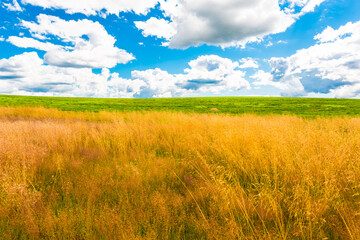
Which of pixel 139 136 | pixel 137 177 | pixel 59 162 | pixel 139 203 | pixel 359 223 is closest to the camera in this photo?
pixel 359 223

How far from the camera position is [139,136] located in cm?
627

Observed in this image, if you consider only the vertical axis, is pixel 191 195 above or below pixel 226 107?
below

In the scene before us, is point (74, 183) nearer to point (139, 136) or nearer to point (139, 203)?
point (139, 203)

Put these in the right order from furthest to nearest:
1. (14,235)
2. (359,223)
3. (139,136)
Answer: (139,136) < (14,235) < (359,223)

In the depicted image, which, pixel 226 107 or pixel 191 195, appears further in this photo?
pixel 226 107

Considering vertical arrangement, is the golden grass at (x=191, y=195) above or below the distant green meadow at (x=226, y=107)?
below

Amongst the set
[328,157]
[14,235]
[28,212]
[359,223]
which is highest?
[328,157]

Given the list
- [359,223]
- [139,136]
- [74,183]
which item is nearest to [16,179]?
[74,183]

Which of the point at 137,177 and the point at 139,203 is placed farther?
the point at 137,177

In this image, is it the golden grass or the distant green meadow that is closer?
the golden grass

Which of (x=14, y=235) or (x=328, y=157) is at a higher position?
(x=328, y=157)

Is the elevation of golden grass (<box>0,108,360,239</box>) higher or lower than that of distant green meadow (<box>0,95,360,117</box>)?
lower

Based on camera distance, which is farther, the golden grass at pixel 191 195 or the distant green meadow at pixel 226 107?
the distant green meadow at pixel 226 107

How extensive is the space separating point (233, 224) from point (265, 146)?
2.69 metres
